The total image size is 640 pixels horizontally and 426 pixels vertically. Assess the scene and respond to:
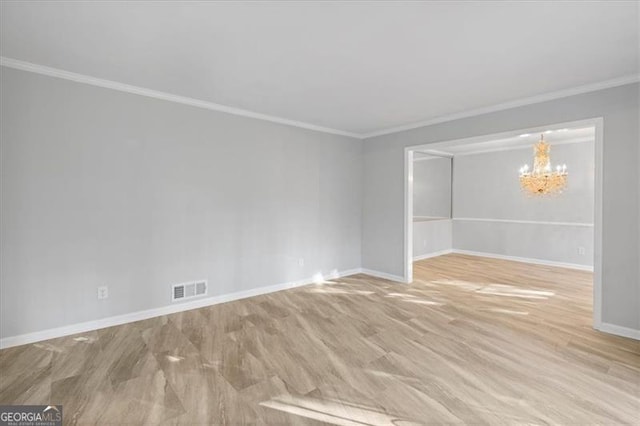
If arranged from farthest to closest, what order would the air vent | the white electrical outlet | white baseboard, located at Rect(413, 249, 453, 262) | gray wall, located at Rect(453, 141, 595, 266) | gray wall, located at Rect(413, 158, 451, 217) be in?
gray wall, located at Rect(413, 158, 451, 217)
white baseboard, located at Rect(413, 249, 453, 262)
gray wall, located at Rect(453, 141, 595, 266)
the air vent
the white electrical outlet

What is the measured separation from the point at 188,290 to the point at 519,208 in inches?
278

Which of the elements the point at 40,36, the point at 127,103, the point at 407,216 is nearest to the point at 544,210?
the point at 407,216

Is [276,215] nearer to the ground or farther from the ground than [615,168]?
nearer to the ground

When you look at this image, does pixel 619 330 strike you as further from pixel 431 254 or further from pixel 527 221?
pixel 431 254

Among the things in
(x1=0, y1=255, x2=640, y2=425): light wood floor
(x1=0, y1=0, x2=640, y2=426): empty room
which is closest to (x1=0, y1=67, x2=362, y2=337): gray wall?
(x1=0, y1=0, x2=640, y2=426): empty room

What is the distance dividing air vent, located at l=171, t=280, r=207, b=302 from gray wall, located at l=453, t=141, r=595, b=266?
6.58m

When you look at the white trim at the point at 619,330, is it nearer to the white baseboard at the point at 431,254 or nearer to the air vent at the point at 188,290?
the white baseboard at the point at 431,254

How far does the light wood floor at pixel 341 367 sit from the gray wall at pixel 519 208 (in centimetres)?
296

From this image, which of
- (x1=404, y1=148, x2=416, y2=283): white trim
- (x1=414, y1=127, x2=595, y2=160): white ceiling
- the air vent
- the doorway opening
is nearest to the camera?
the air vent

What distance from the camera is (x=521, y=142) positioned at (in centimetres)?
652

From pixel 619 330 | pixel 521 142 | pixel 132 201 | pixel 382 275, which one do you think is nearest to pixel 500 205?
pixel 521 142

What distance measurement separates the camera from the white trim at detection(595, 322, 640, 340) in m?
2.94

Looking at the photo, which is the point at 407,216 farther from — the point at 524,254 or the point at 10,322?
the point at 10,322

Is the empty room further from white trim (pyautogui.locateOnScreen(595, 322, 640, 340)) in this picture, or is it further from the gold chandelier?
the gold chandelier
